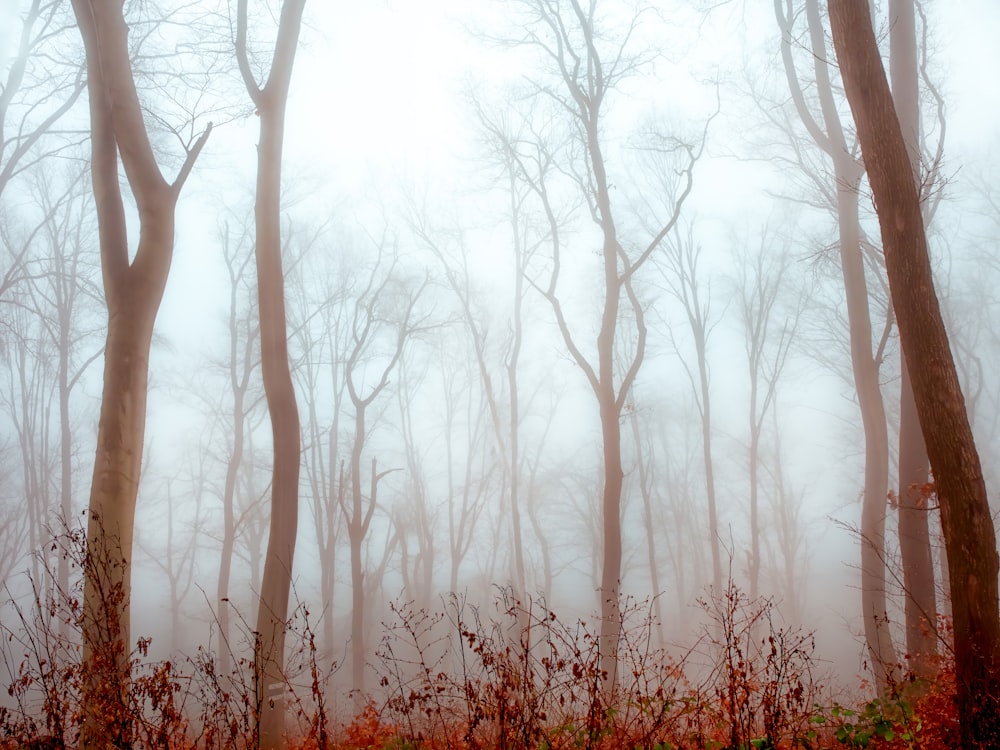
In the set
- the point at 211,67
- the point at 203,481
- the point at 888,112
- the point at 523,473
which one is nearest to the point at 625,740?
the point at 888,112

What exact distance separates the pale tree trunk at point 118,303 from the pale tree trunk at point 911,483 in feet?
24.4

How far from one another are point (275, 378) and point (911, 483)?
7.34 meters

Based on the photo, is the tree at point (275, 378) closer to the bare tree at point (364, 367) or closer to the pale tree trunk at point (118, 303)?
the pale tree trunk at point (118, 303)

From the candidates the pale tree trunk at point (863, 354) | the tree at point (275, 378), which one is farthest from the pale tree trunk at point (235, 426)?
the pale tree trunk at point (863, 354)

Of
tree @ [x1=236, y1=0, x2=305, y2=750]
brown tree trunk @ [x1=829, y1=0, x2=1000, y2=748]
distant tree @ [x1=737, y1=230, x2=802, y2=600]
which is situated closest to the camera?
brown tree trunk @ [x1=829, y1=0, x2=1000, y2=748]

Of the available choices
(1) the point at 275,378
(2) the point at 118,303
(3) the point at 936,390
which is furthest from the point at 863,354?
(2) the point at 118,303

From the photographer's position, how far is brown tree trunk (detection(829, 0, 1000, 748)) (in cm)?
391

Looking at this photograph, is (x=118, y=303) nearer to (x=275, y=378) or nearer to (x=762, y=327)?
(x=275, y=378)

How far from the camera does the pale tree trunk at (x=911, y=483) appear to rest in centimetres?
665

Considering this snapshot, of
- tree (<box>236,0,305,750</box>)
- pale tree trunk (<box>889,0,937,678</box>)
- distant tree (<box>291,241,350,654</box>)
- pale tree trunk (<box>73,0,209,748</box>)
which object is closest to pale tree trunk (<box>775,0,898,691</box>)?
→ pale tree trunk (<box>889,0,937,678</box>)

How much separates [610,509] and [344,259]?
12.0 m

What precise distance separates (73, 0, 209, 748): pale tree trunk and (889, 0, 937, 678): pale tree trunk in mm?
7433

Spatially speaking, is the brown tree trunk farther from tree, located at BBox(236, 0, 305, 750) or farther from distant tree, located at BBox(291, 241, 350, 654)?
distant tree, located at BBox(291, 241, 350, 654)

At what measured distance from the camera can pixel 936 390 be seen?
422 cm
